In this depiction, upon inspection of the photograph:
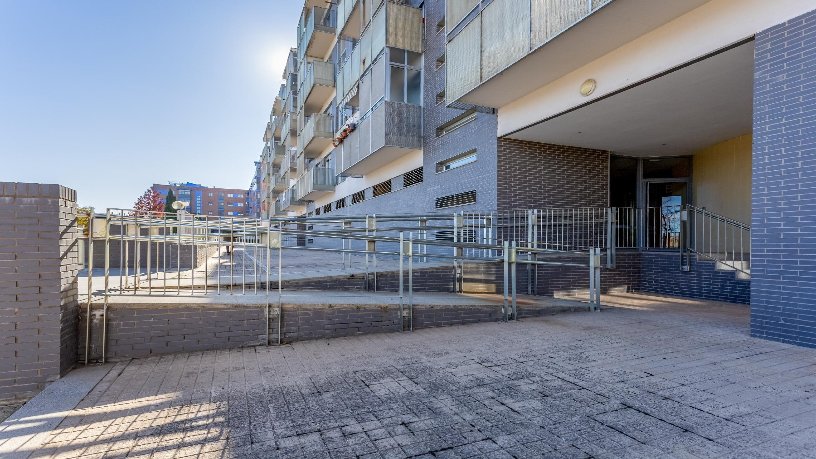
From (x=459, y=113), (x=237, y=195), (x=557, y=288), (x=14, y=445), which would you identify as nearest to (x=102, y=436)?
(x=14, y=445)

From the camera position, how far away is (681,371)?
4.05 meters

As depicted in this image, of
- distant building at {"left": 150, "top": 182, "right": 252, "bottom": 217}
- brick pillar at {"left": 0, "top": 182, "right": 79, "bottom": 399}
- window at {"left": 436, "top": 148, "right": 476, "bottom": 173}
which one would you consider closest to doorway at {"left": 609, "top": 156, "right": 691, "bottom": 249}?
window at {"left": 436, "top": 148, "right": 476, "bottom": 173}

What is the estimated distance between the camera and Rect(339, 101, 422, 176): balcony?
13422mm

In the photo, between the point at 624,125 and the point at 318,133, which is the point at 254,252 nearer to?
the point at 624,125

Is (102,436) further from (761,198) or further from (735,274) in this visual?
(735,274)

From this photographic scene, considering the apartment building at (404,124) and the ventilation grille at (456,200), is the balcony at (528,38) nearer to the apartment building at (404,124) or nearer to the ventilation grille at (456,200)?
the apartment building at (404,124)

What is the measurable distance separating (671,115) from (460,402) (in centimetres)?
842

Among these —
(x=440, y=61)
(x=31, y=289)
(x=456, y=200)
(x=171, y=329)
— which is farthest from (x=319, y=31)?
(x=31, y=289)

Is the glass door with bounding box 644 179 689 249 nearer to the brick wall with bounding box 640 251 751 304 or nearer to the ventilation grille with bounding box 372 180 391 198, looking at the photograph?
the brick wall with bounding box 640 251 751 304

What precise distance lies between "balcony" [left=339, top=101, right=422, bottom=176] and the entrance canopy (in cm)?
429

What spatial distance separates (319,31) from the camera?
2386 cm

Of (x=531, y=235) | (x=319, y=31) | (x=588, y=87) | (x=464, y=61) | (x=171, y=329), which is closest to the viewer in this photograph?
(x=171, y=329)

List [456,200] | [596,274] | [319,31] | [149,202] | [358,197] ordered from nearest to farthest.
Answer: [596,274] → [456,200] → [358,197] → [319,31] → [149,202]

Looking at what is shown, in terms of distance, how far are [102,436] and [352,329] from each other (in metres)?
3.16
